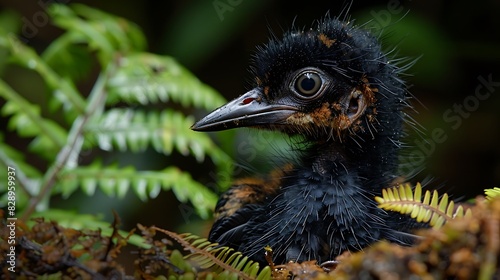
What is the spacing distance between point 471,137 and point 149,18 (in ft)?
10.6

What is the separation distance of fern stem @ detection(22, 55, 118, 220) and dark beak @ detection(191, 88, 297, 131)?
3.28 feet

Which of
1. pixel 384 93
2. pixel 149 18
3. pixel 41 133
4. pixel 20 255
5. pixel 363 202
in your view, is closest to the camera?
pixel 20 255

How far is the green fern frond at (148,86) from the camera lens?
124 inches

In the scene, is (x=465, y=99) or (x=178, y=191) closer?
(x=178, y=191)

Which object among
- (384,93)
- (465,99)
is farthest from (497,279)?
(465,99)

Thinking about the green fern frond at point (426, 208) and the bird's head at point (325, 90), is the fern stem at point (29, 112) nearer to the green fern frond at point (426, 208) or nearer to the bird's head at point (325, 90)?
the bird's head at point (325, 90)

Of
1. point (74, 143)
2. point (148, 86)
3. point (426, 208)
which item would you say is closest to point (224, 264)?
point (426, 208)

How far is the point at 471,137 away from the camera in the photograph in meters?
5.50

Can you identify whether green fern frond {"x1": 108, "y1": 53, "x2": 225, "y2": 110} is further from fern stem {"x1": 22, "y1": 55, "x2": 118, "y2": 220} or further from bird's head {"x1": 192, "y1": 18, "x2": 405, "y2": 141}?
bird's head {"x1": 192, "y1": 18, "x2": 405, "y2": 141}

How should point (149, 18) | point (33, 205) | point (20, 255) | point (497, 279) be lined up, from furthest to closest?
point (149, 18)
point (33, 205)
point (20, 255)
point (497, 279)

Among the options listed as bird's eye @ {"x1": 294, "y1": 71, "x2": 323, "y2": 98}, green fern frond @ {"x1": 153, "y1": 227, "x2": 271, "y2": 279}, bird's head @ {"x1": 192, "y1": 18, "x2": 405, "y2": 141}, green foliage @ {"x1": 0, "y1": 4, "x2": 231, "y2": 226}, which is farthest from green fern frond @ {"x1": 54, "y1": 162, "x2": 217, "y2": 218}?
green fern frond @ {"x1": 153, "y1": 227, "x2": 271, "y2": 279}

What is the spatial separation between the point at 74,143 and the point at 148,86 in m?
0.47

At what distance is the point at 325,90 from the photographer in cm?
208

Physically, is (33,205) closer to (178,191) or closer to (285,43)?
(178,191)
